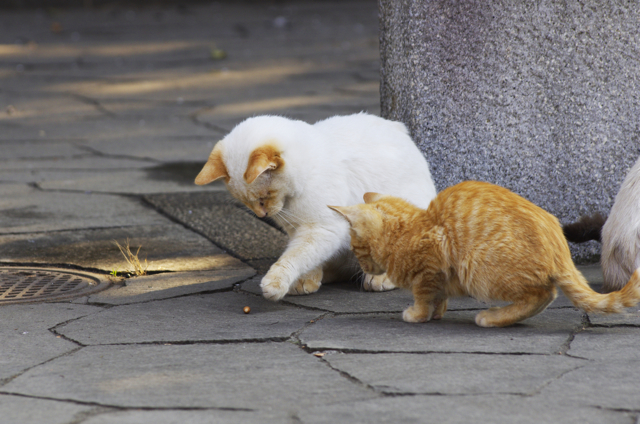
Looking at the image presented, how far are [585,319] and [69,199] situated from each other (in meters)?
3.26

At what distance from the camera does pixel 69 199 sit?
466 centimetres

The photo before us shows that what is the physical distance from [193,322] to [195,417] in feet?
2.77

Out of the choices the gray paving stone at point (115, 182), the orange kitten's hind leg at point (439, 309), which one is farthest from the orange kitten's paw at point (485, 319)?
the gray paving stone at point (115, 182)

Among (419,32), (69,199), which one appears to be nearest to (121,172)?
(69,199)

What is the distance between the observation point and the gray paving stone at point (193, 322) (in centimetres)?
259

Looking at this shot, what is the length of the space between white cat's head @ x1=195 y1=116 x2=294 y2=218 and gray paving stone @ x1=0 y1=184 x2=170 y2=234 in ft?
4.17

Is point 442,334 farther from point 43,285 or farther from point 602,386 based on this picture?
point 43,285

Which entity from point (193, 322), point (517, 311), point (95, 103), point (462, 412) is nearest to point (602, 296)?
point (517, 311)

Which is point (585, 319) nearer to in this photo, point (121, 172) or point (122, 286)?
point (122, 286)

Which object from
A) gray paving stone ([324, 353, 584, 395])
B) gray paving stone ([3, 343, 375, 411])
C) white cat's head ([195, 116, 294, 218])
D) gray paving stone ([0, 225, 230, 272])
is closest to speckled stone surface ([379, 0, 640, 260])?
white cat's head ([195, 116, 294, 218])

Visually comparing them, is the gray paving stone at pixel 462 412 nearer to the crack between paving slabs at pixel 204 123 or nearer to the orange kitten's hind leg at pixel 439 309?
the orange kitten's hind leg at pixel 439 309

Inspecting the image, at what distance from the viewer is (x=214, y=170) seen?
3.09 metres

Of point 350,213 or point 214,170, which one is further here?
point 214,170

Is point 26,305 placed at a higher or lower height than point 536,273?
lower
